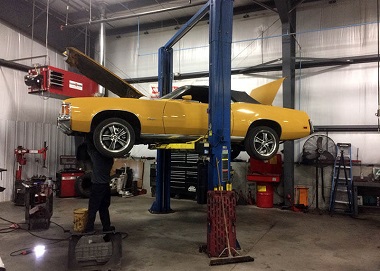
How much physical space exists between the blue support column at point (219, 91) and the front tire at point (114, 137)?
3.81 feet

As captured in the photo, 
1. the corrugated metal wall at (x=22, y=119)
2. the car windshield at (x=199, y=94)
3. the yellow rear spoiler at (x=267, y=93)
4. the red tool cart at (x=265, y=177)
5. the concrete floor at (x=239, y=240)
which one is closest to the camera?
the concrete floor at (x=239, y=240)

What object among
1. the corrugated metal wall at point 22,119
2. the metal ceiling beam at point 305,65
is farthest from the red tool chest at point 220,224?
the corrugated metal wall at point 22,119

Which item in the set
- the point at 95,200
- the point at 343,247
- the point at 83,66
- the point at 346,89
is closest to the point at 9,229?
the point at 95,200

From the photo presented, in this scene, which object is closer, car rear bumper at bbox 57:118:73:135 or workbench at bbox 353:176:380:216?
car rear bumper at bbox 57:118:73:135

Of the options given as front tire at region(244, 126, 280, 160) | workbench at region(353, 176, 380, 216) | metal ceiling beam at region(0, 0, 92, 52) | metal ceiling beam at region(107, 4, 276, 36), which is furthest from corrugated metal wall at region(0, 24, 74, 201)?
workbench at region(353, 176, 380, 216)

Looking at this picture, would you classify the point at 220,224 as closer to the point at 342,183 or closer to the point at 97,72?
the point at 97,72

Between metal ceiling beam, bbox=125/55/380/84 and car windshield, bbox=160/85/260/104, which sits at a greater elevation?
metal ceiling beam, bbox=125/55/380/84

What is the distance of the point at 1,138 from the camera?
7.56 meters

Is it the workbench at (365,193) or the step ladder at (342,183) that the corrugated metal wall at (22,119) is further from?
the workbench at (365,193)

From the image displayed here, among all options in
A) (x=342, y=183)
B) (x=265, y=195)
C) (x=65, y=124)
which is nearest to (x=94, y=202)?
(x=65, y=124)

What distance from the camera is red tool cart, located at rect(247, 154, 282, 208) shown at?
717 centimetres

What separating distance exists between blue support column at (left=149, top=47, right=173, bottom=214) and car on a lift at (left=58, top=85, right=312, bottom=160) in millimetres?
1651

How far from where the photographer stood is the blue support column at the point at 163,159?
20.7 ft

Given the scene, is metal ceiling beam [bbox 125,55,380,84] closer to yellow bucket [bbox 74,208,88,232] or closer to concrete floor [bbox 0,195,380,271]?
concrete floor [bbox 0,195,380,271]
